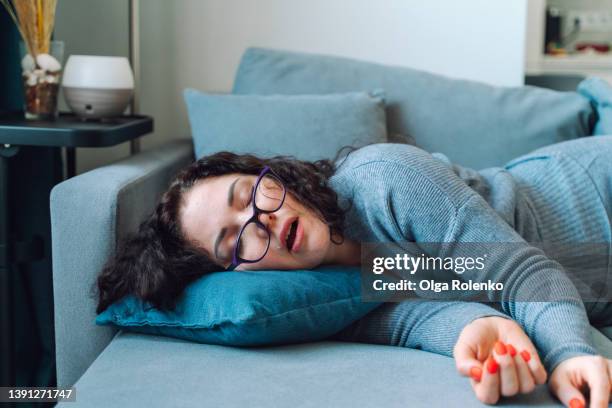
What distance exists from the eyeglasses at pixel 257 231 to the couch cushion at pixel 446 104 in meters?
0.69

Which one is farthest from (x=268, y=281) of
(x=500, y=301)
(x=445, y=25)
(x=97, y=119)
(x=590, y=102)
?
(x=445, y=25)

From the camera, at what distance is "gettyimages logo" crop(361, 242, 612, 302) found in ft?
3.75

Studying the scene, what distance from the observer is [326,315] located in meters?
1.19

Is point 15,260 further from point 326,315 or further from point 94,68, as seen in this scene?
point 326,315

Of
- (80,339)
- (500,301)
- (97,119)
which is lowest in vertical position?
(80,339)

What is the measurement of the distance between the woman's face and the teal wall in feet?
2.85

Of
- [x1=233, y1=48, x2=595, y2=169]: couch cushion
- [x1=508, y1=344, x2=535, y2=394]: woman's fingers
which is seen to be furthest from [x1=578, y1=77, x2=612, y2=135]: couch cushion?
Result: [x1=508, y1=344, x2=535, y2=394]: woman's fingers

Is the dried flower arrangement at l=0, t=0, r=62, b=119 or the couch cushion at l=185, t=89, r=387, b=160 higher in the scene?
the dried flower arrangement at l=0, t=0, r=62, b=119

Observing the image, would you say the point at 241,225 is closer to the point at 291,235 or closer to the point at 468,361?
the point at 291,235

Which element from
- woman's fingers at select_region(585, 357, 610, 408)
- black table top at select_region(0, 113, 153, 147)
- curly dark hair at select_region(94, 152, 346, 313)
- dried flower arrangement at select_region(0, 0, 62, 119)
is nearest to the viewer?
woman's fingers at select_region(585, 357, 610, 408)

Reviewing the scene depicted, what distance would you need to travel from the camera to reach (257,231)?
1.23m

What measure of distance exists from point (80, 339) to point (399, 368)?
1.96 ft

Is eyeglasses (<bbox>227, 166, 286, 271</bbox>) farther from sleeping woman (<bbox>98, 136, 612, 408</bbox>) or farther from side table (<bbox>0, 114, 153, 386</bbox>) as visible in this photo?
side table (<bbox>0, 114, 153, 386</bbox>)

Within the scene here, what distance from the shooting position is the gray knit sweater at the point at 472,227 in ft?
3.65
